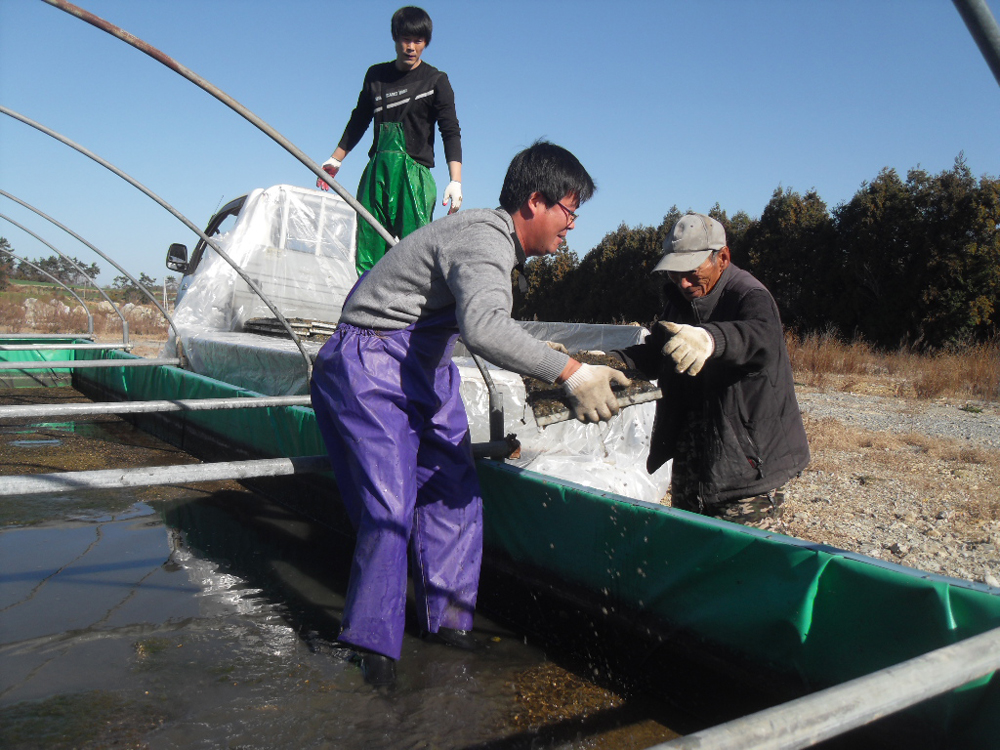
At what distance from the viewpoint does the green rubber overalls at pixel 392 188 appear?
3.61m

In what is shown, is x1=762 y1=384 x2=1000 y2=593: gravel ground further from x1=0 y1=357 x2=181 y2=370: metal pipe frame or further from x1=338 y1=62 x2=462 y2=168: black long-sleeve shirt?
x1=0 y1=357 x2=181 y2=370: metal pipe frame

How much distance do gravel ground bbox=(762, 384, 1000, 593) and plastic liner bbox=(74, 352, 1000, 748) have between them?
41 centimetres

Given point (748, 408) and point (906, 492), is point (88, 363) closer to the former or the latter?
point (748, 408)

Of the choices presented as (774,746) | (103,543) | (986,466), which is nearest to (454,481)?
(774,746)

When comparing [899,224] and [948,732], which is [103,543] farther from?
[899,224]

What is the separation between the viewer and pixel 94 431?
628 cm

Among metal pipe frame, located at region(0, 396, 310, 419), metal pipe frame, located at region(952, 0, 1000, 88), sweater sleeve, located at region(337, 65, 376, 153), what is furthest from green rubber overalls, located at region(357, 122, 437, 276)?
metal pipe frame, located at region(952, 0, 1000, 88)

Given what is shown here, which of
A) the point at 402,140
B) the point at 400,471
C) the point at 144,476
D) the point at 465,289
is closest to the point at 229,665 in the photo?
the point at 144,476

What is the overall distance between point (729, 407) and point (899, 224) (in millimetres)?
11957

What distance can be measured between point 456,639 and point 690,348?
1.20 metres

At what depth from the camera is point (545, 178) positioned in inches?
76.4

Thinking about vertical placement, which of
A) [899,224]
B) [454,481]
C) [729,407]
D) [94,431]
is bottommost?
[94,431]

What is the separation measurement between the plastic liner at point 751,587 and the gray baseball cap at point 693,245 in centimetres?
72

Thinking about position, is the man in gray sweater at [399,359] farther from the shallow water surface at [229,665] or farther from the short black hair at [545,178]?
the shallow water surface at [229,665]
